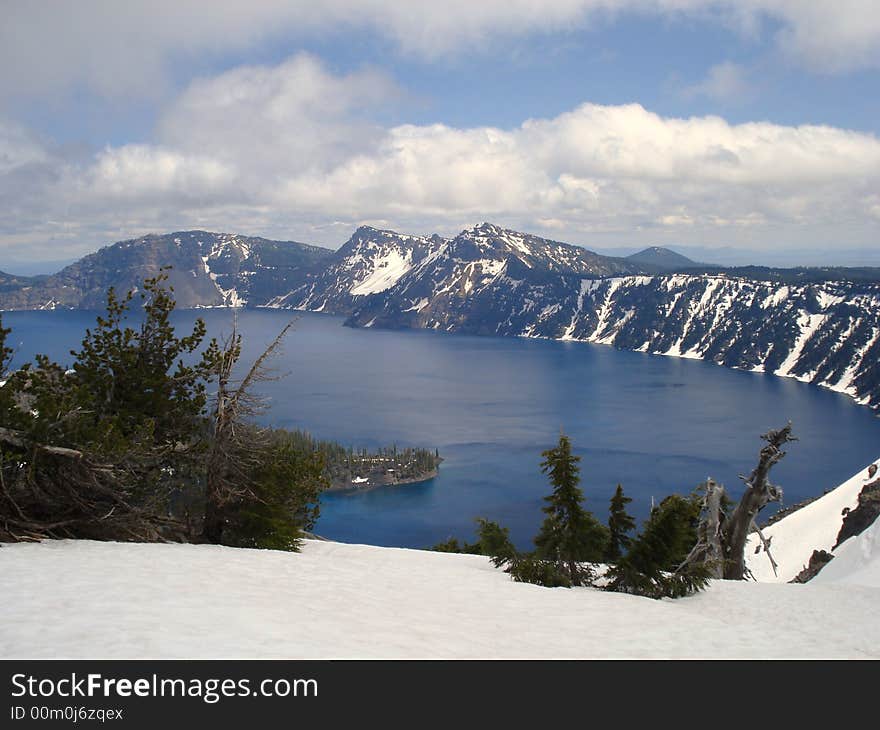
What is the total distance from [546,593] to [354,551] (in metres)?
7.44

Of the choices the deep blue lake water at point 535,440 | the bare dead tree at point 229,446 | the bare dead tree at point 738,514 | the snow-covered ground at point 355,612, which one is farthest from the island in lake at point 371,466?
the snow-covered ground at point 355,612

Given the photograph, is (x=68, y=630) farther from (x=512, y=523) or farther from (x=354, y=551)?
(x=512, y=523)

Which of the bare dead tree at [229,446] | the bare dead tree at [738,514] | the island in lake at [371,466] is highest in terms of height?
the bare dead tree at [229,446]

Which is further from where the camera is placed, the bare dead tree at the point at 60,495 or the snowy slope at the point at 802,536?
the snowy slope at the point at 802,536

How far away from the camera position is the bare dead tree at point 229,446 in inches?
784

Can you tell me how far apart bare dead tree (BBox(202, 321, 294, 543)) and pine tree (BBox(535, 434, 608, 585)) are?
9.01m

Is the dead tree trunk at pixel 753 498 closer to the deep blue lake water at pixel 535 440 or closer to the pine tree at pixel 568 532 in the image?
the pine tree at pixel 568 532

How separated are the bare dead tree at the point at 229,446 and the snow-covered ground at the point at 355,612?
249cm

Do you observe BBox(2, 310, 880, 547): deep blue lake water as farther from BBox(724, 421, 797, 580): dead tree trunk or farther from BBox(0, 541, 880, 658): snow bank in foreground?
BBox(0, 541, 880, 658): snow bank in foreground

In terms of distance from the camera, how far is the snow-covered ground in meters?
9.50

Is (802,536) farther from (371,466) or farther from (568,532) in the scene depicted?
(371,466)

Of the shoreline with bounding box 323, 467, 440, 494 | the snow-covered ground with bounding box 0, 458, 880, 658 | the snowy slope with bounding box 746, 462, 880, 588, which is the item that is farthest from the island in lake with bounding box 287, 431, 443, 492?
the snow-covered ground with bounding box 0, 458, 880, 658
